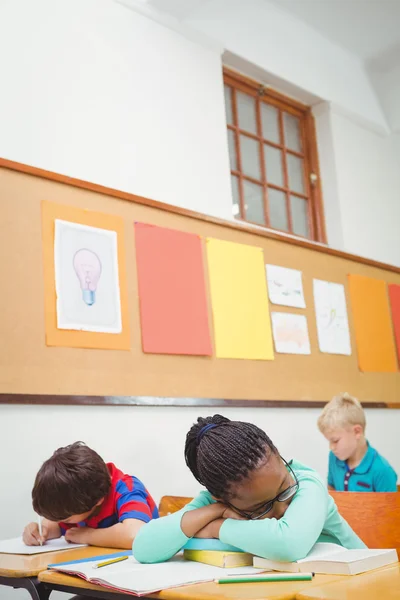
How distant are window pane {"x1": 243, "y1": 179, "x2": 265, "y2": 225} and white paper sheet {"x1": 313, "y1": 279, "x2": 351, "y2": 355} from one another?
0.53 m

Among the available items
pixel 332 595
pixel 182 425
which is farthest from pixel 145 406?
pixel 332 595

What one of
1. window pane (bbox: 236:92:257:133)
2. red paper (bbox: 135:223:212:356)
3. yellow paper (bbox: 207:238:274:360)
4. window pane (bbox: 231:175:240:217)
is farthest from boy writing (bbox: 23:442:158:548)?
window pane (bbox: 236:92:257:133)

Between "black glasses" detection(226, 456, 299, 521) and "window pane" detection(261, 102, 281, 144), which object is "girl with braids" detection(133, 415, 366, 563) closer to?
"black glasses" detection(226, 456, 299, 521)

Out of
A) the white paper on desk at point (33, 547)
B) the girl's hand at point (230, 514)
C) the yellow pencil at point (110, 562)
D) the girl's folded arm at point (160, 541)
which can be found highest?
the girl's hand at point (230, 514)

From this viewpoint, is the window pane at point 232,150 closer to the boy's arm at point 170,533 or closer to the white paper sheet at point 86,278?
the white paper sheet at point 86,278

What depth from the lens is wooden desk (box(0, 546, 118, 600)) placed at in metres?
1.40

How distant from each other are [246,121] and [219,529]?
3419mm

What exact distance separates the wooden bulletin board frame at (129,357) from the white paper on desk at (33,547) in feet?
2.05

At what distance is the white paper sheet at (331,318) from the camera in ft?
12.9

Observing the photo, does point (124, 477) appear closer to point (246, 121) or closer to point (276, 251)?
point (276, 251)

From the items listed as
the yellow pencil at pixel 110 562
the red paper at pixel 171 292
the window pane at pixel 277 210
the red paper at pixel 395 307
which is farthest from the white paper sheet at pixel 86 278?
the red paper at pixel 395 307

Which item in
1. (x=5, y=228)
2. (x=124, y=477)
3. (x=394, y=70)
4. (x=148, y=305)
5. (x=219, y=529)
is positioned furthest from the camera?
(x=394, y=70)

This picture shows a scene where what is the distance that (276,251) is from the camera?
381cm

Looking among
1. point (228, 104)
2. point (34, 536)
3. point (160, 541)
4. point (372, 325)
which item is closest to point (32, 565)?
point (160, 541)
